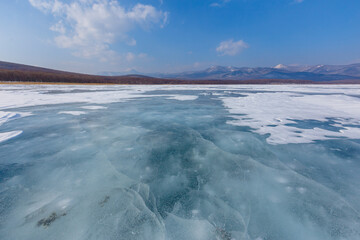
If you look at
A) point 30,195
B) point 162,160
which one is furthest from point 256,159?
point 30,195

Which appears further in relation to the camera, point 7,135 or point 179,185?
point 7,135

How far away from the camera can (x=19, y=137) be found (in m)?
4.18

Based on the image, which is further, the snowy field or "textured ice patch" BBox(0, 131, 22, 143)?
"textured ice patch" BBox(0, 131, 22, 143)

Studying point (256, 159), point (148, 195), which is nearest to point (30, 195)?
point (148, 195)

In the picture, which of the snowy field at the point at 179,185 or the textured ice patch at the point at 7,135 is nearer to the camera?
the snowy field at the point at 179,185

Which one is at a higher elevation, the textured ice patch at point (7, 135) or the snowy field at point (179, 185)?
the textured ice patch at point (7, 135)

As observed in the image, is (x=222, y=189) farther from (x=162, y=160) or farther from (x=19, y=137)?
(x=19, y=137)

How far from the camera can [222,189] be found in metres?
2.32

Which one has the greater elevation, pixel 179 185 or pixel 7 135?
pixel 7 135

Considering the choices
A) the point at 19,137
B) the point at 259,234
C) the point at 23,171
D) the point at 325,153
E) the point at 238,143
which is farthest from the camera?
the point at 19,137

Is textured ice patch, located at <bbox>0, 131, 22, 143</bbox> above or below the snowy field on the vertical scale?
above

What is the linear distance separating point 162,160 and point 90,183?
1261 mm

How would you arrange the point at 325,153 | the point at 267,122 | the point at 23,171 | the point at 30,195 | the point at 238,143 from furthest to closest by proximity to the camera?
the point at 267,122, the point at 238,143, the point at 325,153, the point at 23,171, the point at 30,195

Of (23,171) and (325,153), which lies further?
(325,153)
